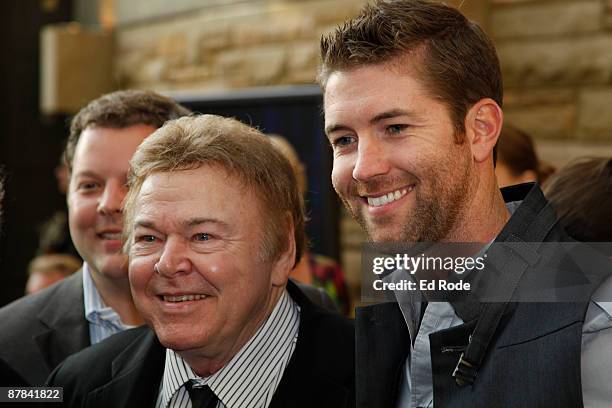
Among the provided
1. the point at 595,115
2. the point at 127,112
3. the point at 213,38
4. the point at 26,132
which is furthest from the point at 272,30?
the point at 127,112

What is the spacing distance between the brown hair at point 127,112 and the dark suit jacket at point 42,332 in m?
0.33

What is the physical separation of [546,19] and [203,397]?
Result: 244 cm

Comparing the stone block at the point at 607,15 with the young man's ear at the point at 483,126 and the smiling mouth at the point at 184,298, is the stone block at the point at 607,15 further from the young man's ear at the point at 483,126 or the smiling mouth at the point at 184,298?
the smiling mouth at the point at 184,298

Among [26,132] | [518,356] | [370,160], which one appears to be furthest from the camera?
[26,132]

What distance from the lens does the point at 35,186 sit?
19.6 feet

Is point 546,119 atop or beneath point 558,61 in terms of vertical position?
beneath

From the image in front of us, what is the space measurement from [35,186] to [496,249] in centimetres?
506

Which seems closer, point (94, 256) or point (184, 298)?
point (184, 298)

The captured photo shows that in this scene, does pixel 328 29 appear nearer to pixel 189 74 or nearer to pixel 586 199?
pixel 189 74

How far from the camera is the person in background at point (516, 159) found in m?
2.36

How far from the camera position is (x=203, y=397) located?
156 centimetres

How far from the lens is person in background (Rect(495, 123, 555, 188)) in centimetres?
236

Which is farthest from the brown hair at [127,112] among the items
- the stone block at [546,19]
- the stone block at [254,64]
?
the stone block at [254,64]

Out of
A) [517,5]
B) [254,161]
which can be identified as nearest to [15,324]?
[254,161]
